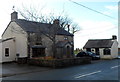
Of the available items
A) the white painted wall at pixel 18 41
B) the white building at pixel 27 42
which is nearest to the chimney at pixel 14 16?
the white building at pixel 27 42

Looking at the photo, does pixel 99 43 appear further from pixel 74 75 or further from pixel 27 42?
pixel 74 75

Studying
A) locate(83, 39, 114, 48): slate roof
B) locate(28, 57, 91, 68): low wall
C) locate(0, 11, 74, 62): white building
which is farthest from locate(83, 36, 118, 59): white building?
locate(28, 57, 91, 68): low wall

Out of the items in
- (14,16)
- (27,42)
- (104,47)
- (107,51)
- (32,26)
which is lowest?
(107,51)

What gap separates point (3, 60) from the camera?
26.9 m

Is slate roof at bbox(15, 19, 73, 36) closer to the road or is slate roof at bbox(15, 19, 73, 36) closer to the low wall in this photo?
the low wall

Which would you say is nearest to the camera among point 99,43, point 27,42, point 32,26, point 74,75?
point 74,75

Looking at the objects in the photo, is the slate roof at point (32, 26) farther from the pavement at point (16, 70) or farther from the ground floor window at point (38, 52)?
the pavement at point (16, 70)

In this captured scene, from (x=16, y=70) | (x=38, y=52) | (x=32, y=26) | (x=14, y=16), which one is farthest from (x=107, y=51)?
(x=16, y=70)

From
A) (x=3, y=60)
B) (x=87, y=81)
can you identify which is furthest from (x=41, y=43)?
(x=87, y=81)

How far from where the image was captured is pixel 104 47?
41219mm

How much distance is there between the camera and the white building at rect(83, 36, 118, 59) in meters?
40.8

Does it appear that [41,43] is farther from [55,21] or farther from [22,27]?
[55,21]

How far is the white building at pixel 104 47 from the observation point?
40.8 meters

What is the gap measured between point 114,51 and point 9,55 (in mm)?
26249
